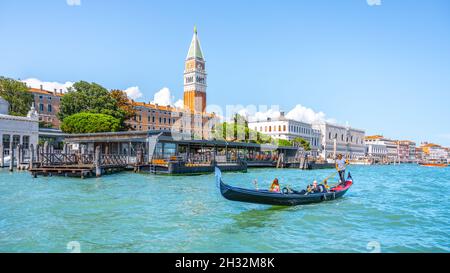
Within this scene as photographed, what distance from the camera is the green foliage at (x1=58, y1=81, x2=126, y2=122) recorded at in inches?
1962

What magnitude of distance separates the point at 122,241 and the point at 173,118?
234 feet

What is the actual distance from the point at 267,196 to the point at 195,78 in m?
87.0

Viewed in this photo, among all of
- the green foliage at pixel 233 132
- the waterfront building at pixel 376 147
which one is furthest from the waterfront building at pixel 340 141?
the green foliage at pixel 233 132

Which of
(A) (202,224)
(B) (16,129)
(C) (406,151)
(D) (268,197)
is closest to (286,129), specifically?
(B) (16,129)

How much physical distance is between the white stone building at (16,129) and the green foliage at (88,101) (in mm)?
9389

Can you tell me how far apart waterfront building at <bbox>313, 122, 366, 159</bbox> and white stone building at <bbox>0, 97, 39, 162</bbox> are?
73.0 metres

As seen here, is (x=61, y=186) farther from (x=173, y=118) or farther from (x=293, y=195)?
(x=173, y=118)

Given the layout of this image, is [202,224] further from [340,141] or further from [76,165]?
[340,141]

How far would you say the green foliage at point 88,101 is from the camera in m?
49.8

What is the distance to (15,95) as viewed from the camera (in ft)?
156

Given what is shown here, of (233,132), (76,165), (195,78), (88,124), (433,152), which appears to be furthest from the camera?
(433,152)

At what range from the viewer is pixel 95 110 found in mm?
48562
